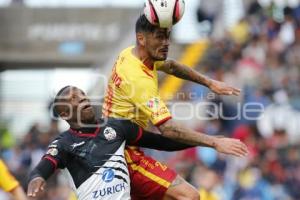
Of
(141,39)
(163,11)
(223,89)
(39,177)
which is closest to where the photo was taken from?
(39,177)

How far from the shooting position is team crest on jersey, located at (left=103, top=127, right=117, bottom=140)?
9898 millimetres

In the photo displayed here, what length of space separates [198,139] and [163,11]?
1228 millimetres

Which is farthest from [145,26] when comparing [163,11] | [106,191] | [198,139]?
[106,191]

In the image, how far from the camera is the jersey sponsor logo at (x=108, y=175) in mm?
9836

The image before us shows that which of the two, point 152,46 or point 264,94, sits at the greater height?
point 152,46

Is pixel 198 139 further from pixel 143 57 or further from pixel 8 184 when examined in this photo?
pixel 8 184

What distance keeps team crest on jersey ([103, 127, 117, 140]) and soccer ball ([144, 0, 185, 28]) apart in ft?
3.53

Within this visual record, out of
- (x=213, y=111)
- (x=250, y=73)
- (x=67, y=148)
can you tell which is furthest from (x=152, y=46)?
(x=250, y=73)

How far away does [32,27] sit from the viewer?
26688mm

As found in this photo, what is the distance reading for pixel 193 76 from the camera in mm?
10844

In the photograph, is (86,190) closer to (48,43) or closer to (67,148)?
(67,148)

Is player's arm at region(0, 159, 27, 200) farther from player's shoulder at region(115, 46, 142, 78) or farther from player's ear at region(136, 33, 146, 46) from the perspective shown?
player's ear at region(136, 33, 146, 46)

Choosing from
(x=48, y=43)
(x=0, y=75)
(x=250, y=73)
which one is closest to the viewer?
(x=250, y=73)

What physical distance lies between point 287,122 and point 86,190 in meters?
7.93
